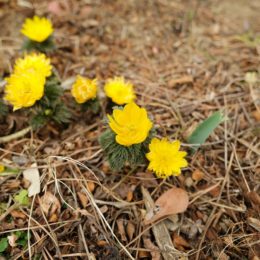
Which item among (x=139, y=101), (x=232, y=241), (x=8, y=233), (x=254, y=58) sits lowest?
(x=8, y=233)

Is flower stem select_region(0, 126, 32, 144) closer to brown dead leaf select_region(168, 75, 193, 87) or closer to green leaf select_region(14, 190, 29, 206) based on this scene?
green leaf select_region(14, 190, 29, 206)

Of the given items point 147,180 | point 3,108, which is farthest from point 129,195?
point 3,108

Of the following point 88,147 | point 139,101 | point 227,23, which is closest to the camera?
point 88,147

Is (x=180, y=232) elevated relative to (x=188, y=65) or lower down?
lower down

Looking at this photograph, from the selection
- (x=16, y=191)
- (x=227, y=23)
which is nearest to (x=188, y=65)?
(x=227, y=23)

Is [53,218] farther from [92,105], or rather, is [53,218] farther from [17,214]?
[92,105]

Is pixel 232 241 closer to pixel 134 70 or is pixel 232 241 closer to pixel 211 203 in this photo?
pixel 211 203

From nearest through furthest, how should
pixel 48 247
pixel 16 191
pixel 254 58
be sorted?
pixel 48 247
pixel 16 191
pixel 254 58

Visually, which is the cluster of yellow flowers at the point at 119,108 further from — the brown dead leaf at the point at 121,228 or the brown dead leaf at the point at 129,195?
the brown dead leaf at the point at 121,228
